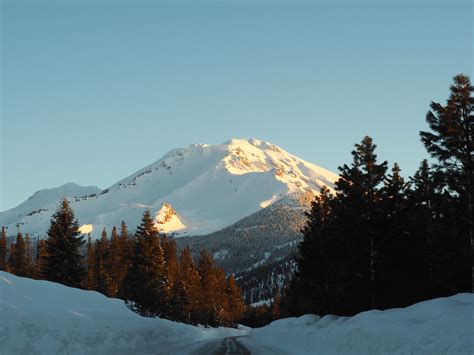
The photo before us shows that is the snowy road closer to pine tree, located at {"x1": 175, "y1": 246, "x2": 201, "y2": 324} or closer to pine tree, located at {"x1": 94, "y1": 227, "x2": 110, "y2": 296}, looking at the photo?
pine tree, located at {"x1": 175, "y1": 246, "x2": 201, "y2": 324}

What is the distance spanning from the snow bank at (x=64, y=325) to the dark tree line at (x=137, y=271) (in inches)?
964

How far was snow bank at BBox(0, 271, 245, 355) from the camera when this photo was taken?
17625mm

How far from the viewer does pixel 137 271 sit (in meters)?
55.8

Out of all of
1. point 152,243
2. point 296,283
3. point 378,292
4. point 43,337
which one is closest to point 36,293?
point 43,337

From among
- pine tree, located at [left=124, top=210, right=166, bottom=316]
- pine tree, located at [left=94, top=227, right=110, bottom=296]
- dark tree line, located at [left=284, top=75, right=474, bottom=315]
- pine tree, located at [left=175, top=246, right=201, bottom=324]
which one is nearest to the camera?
dark tree line, located at [left=284, top=75, right=474, bottom=315]

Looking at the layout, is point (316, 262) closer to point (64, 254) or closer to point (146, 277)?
point (146, 277)

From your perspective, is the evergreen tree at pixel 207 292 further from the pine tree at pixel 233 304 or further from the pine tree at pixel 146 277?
the pine tree at pixel 146 277

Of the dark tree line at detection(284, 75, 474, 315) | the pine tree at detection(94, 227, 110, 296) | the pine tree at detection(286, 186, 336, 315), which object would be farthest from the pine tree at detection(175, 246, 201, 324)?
the dark tree line at detection(284, 75, 474, 315)

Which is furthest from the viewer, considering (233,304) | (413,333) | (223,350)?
(233,304)

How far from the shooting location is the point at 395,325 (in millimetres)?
18734

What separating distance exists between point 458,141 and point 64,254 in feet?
135

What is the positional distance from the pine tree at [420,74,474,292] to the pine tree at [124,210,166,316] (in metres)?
34.8

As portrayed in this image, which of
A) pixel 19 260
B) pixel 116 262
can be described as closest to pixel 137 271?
pixel 116 262

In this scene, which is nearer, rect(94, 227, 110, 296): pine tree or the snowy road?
the snowy road
